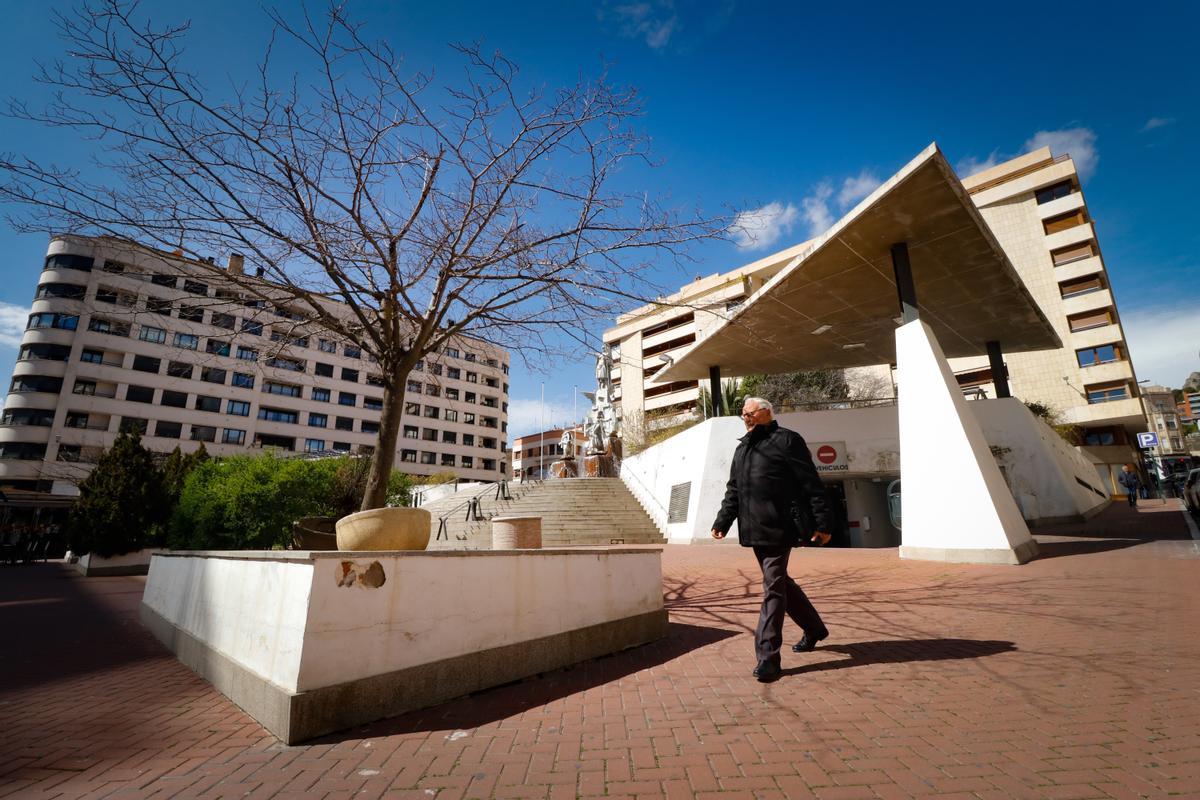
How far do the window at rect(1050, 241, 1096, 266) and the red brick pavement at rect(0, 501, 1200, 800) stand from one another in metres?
41.8

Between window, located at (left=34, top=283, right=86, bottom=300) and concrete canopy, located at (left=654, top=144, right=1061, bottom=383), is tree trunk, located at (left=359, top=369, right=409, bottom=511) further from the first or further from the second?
window, located at (left=34, top=283, right=86, bottom=300)

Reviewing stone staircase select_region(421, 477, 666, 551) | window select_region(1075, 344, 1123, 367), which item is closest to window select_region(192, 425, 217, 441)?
stone staircase select_region(421, 477, 666, 551)

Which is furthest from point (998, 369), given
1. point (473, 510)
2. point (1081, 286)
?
point (1081, 286)

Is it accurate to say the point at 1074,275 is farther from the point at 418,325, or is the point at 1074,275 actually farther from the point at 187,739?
the point at 187,739

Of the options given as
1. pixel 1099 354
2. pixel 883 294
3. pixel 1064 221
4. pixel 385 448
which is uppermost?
pixel 1064 221

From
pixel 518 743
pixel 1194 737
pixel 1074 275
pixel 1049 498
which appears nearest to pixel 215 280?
pixel 518 743

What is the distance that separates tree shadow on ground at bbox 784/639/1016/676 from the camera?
3.94 m

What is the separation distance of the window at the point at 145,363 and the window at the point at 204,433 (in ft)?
17.9

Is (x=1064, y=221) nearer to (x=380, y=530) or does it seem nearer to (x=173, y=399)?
(x=380, y=530)

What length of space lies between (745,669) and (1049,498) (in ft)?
58.9

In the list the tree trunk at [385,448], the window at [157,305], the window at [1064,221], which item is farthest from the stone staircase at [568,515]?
the window at [1064,221]

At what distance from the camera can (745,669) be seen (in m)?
3.94

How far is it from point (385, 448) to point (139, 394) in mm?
49883

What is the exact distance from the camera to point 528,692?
3582 mm
